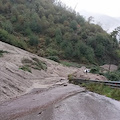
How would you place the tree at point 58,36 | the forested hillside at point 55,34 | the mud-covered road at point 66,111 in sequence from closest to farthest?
1. the mud-covered road at point 66,111
2. the forested hillside at point 55,34
3. the tree at point 58,36

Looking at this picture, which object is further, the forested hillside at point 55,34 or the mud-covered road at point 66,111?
the forested hillside at point 55,34

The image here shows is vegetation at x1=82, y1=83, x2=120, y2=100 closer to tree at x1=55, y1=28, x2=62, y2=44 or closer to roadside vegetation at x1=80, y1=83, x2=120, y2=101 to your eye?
roadside vegetation at x1=80, y1=83, x2=120, y2=101

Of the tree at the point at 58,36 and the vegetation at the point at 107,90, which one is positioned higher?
the tree at the point at 58,36

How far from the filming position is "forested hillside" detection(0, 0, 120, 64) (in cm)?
6956

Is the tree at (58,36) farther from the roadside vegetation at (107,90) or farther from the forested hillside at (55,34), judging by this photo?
the roadside vegetation at (107,90)

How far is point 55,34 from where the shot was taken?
7931cm

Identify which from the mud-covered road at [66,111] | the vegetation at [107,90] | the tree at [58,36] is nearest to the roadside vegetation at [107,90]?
the vegetation at [107,90]

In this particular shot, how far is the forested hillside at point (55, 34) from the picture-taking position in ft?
228

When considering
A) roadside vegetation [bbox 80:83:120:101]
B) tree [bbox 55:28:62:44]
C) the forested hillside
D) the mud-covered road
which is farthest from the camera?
tree [bbox 55:28:62:44]

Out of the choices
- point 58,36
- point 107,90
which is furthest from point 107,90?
point 58,36

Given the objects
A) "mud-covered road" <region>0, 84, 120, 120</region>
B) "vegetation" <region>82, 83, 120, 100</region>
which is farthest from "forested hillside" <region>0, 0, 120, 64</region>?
"mud-covered road" <region>0, 84, 120, 120</region>

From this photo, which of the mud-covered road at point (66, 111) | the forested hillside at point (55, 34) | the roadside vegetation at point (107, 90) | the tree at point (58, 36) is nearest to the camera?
the mud-covered road at point (66, 111)

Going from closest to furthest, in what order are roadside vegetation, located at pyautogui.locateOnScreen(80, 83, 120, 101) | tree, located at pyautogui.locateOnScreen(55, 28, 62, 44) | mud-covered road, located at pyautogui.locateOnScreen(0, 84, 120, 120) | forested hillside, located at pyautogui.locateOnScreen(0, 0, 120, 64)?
1. mud-covered road, located at pyautogui.locateOnScreen(0, 84, 120, 120)
2. roadside vegetation, located at pyautogui.locateOnScreen(80, 83, 120, 101)
3. forested hillside, located at pyautogui.locateOnScreen(0, 0, 120, 64)
4. tree, located at pyautogui.locateOnScreen(55, 28, 62, 44)

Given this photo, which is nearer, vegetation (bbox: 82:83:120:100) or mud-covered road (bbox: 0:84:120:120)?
mud-covered road (bbox: 0:84:120:120)
